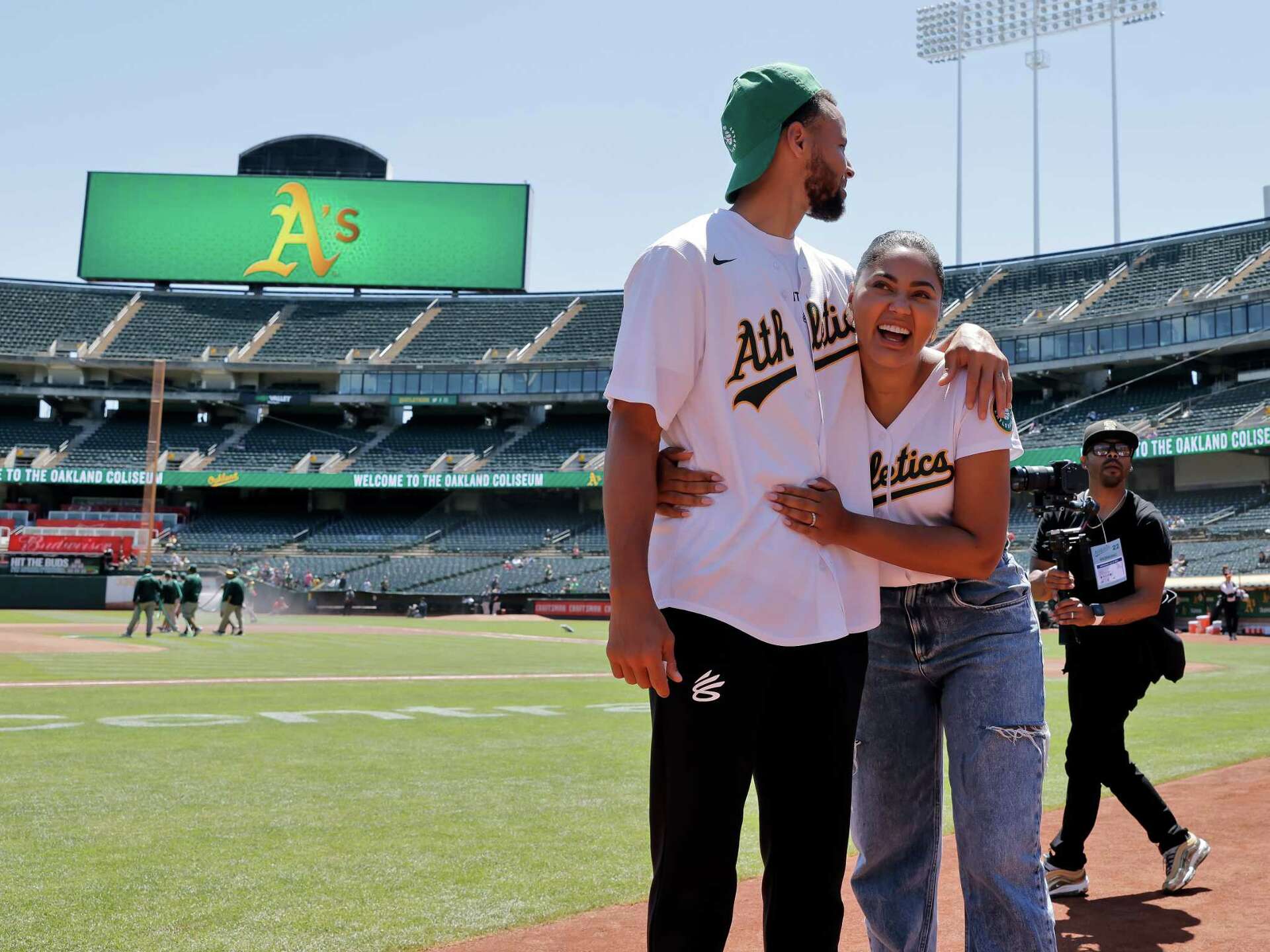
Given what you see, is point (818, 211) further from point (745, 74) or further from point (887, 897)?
point (887, 897)

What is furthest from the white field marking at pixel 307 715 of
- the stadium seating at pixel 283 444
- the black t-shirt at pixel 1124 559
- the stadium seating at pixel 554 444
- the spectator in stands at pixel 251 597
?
the stadium seating at pixel 283 444

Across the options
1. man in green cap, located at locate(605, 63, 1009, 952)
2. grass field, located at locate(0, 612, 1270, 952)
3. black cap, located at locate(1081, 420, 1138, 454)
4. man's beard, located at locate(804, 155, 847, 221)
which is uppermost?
man's beard, located at locate(804, 155, 847, 221)

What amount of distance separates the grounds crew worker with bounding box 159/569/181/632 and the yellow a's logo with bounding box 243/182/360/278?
40.3 meters

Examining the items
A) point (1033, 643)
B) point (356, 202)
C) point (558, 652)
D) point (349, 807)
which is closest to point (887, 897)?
point (1033, 643)

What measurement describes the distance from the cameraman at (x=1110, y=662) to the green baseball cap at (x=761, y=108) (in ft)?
8.68

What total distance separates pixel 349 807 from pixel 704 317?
4.83 metres

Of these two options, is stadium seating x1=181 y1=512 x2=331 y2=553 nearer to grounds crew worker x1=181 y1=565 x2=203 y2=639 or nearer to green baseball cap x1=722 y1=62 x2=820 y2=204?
grounds crew worker x1=181 y1=565 x2=203 y2=639

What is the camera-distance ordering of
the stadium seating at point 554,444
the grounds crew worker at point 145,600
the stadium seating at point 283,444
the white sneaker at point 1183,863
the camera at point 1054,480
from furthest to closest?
the stadium seating at point 283,444
the stadium seating at point 554,444
the grounds crew worker at point 145,600
the white sneaker at point 1183,863
the camera at point 1054,480

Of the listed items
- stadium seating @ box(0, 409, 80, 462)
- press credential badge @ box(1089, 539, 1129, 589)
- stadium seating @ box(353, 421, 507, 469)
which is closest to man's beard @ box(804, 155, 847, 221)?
press credential badge @ box(1089, 539, 1129, 589)

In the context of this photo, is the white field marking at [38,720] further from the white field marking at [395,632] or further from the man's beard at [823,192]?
the white field marking at [395,632]

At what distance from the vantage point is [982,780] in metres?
3.08

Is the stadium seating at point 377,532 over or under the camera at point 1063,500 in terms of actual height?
over

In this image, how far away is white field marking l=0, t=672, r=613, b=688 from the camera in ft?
45.3

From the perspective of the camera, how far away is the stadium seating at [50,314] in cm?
6088
